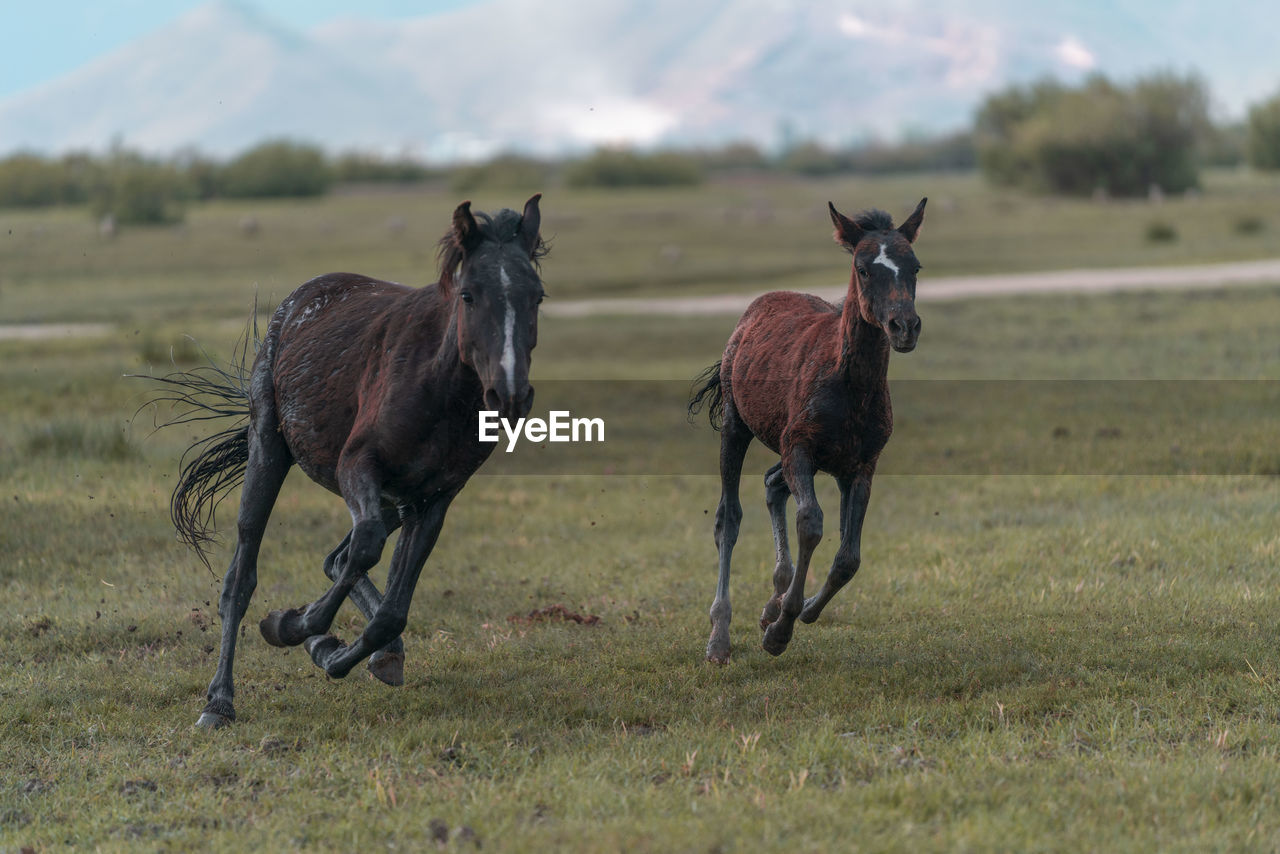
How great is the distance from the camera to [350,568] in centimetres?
726

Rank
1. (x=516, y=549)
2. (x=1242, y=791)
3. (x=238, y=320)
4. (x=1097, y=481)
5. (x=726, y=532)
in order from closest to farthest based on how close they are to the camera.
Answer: (x=1242, y=791)
(x=726, y=532)
(x=516, y=549)
(x=1097, y=481)
(x=238, y=320)

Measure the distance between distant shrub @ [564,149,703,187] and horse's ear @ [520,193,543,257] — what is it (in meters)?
108

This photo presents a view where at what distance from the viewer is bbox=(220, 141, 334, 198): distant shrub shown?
97875mm

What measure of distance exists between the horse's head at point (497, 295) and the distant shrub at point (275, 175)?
313 feet

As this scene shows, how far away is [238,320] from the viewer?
3303 centimetres

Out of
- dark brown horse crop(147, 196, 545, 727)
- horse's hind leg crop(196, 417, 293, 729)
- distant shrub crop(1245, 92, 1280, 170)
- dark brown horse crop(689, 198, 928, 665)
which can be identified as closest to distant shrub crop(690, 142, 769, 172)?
distant shrub crop(1245, 92, 1280, 170)

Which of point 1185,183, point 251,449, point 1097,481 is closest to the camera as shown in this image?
point 251,449

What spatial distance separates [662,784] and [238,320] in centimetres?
2878

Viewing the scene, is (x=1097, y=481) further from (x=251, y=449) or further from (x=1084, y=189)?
(x=1084, y=189)

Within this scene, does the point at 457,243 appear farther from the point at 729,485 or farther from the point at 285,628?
the point at 729,485

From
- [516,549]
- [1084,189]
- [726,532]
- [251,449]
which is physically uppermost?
[1084,189]

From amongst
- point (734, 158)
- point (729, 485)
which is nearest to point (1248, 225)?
point (729, 485)

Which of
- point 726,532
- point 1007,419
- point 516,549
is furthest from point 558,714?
point 1007,419

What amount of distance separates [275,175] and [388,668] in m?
96.8
